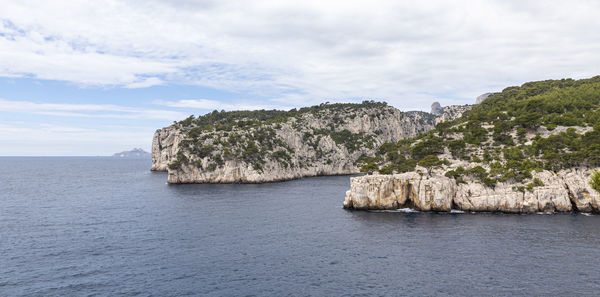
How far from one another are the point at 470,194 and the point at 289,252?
44914mm

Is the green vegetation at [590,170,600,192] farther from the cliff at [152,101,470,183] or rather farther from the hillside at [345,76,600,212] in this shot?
the cliff at [152,101,470,183]

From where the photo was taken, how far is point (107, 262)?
143ft

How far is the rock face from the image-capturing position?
68.1 m

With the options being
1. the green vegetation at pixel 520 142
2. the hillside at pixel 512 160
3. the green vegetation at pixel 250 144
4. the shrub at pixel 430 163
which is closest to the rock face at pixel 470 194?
the hillside at pixel 512 160

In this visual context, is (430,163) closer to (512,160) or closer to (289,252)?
(512,160)

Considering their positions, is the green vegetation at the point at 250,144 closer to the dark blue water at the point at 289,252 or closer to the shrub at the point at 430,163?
the dark blue water at the point at 289,252

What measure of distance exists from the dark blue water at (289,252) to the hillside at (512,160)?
5.08 meters

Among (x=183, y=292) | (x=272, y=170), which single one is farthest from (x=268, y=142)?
(x=183, y=292)

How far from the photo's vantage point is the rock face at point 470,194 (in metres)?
68.1

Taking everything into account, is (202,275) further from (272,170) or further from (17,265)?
(272,170)

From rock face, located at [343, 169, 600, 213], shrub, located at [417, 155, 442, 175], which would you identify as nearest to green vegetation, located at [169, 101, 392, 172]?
rock face, located at [343, 169, 600, 213]

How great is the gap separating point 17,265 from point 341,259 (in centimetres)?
3937

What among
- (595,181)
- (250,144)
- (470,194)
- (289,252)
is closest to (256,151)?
(250,144)

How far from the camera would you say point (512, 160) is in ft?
253
